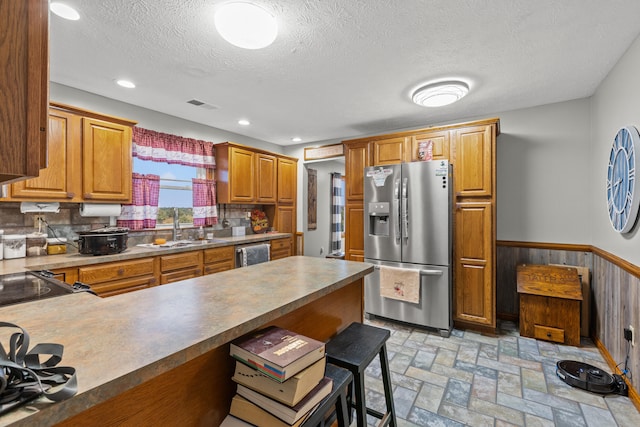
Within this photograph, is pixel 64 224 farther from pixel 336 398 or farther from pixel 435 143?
pixel 435 143

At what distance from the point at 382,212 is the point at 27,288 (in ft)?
9.87

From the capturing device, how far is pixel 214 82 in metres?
2.87

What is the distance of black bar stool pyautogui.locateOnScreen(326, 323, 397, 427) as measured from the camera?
53.1 inches

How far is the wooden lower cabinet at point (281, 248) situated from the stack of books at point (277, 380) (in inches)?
141

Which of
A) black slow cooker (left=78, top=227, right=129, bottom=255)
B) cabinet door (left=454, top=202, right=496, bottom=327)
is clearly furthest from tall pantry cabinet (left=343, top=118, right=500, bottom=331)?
black slow cooker (left=78, top=227, right=129, bottom=255)

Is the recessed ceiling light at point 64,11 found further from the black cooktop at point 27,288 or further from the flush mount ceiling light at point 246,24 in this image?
the black cooktop at point 27,288

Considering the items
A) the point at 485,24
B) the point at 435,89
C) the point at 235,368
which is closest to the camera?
the point at 235,368

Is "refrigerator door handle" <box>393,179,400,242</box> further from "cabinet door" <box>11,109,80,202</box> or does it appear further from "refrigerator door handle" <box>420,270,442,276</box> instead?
"cabinet door" <box>11,109,80,202</box>

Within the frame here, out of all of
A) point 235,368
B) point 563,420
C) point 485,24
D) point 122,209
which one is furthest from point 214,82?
point 563,420

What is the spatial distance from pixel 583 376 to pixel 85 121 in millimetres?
4669

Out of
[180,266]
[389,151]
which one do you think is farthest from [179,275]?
[389,151]

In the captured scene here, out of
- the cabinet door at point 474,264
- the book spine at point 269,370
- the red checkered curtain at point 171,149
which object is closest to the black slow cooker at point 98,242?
the red checkered curtain at point 171,149

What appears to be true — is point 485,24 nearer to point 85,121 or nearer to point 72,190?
point 85,121

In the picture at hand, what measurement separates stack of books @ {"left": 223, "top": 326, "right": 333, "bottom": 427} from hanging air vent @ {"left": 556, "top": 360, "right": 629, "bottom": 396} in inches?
91.3
